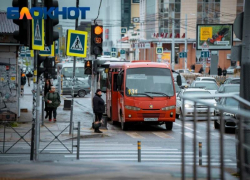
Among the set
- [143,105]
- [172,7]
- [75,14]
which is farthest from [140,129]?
[172,7]

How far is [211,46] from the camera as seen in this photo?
71188 mm

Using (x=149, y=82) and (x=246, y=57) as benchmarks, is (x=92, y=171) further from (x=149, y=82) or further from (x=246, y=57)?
(x=149, y=82)

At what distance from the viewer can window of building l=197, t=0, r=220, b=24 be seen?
8750cm

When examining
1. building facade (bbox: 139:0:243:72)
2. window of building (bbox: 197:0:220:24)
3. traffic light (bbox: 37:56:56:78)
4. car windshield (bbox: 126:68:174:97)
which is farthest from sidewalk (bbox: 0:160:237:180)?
window of building (bbox: 197:0:220:24)

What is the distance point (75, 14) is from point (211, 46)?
56.9m

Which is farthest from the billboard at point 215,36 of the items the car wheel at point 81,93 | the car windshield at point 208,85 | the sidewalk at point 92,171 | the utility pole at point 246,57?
the sidewalk at point 92,171

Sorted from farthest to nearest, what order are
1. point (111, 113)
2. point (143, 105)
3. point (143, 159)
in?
point (111, 113), point (143, 105), point (143, 159)

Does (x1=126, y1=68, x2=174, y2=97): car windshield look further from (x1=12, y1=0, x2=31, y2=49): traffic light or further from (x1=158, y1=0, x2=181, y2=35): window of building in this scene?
(x1=158, y1=0, x2=181, y2=35): window of building

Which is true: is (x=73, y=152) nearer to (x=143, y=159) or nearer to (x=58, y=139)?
(x=58, y=139)

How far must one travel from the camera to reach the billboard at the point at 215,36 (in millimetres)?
70188

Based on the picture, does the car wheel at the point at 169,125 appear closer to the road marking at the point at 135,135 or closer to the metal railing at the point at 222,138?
the road marking at the point at 135,135

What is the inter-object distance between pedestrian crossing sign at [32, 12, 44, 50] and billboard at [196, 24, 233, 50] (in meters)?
58.5

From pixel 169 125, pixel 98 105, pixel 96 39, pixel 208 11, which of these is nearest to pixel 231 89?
pixel 169 125

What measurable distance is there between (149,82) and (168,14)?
66.1m
